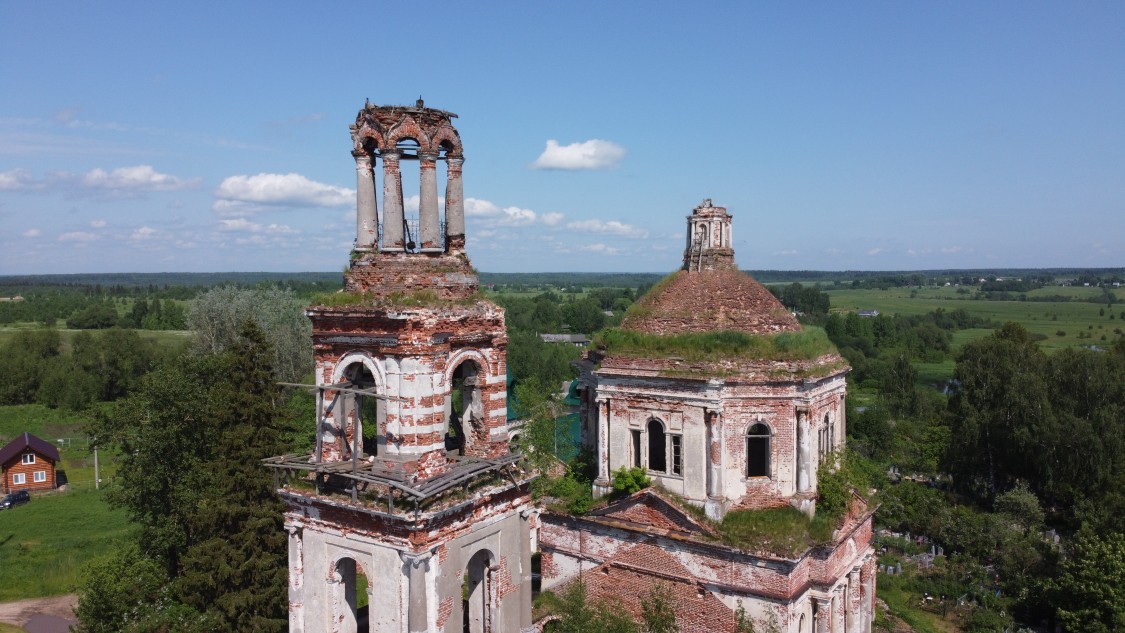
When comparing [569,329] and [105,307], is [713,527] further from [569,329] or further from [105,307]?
[105,307]

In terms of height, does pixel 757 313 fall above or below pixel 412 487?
above

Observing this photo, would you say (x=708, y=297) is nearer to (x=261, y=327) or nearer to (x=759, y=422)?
(x=759, y=422)

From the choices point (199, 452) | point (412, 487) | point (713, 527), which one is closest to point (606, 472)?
point (713, 527)

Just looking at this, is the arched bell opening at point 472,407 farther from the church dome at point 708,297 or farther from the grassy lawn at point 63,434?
the grassy lawn at point 63,434

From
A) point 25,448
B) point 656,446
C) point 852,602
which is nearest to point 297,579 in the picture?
point 656,446

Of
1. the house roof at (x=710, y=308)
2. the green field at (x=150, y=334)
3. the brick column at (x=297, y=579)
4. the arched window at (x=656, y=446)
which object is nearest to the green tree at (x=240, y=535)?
the brick column at (x=297, y=579)
